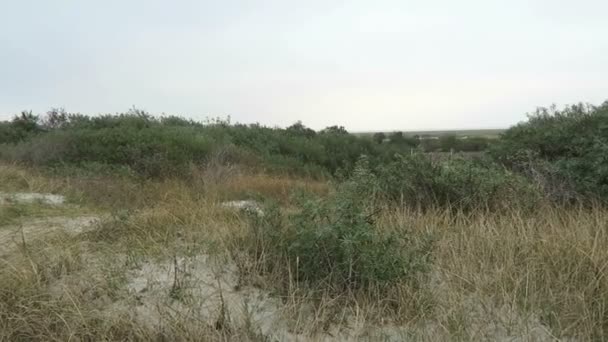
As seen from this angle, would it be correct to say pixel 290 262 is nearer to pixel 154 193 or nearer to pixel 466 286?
pixel 466 286

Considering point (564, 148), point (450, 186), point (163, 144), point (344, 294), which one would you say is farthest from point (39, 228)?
point (163, 144)

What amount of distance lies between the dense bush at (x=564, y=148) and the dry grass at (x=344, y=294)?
77.0 inches

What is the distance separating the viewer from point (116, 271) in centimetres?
397

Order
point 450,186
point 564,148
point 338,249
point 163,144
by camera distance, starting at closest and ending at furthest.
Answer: point 338,249 → point 450,186 → point 564,148 → point 163,144

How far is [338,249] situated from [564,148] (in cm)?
587

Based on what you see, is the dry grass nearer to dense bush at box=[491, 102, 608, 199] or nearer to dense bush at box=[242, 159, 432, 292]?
dense bush at box=[242, 159, 432, 292]

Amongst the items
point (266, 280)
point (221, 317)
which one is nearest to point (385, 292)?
point (266, 280)

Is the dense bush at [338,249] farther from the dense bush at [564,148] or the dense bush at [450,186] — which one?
the dense bush at [564,148]

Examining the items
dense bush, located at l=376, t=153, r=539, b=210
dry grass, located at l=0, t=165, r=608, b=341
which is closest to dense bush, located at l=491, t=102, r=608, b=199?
dense bush, located at l=376, t=153, r=539, b=210

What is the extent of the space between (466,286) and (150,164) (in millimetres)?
12126

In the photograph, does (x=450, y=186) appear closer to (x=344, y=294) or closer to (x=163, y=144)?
(x=344, y=294)

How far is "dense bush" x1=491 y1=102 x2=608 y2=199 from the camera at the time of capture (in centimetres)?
691

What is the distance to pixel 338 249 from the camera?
3.85 m

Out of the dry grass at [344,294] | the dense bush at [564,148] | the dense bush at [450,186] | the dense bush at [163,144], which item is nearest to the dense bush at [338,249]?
the dry grass at [344,294]
